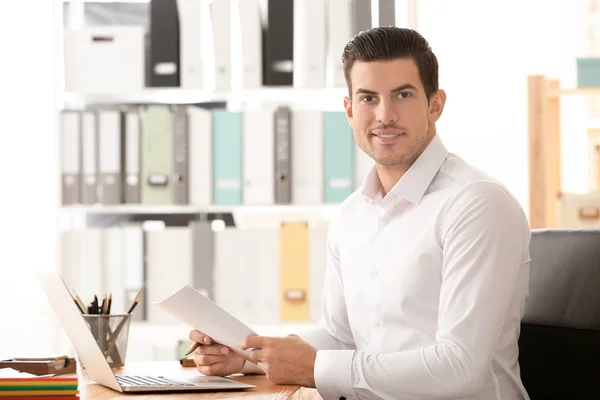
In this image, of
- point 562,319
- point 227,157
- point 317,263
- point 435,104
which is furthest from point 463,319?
point 227,157

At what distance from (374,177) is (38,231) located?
1794 millimetres

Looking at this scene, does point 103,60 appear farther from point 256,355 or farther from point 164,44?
point 256,355

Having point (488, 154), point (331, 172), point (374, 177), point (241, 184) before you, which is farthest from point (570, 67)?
point (374, 177)

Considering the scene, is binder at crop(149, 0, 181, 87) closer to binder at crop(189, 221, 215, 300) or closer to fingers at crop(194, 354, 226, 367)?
binder at crop(189, 221, 215, 300)

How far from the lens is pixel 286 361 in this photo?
1398mm

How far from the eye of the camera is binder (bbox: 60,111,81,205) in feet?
9.41

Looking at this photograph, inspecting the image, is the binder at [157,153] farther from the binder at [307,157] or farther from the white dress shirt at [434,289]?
the white dress shirt at [434,289]

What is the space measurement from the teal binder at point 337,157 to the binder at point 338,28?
0.15 meters

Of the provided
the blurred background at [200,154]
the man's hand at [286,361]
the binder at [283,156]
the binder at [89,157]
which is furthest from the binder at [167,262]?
the man's hand at [286,361]

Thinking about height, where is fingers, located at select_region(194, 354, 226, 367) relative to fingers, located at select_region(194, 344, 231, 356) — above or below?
below

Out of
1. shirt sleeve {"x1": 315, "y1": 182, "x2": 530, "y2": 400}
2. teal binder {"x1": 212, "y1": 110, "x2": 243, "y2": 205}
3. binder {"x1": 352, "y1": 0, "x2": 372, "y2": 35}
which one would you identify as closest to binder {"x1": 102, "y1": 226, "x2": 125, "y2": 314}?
teal binder {"x1": 212, "y1": 110, "x2": 243, "y2": 205}

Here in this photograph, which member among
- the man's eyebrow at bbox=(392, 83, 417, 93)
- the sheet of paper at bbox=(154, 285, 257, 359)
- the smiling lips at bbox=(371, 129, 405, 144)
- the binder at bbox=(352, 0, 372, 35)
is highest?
the binder at bbox=(352, 0, 372, 35)

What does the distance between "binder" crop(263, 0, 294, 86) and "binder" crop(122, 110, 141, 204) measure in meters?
0.46

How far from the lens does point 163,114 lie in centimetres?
286
